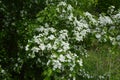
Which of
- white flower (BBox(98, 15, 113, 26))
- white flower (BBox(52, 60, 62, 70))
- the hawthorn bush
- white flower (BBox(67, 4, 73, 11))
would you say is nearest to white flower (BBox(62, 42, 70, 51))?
the hawthorn bush

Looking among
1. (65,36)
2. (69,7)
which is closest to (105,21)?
(69,7)

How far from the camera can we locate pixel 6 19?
5.80 meters

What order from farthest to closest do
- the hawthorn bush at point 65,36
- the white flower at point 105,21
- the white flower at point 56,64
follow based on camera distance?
1. the white flower at point 105,21
2. the hawthorn bush at point 65,36
3. the white flower at point 56,64

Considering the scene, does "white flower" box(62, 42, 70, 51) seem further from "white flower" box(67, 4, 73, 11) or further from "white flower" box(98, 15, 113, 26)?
"white flower" box(98, 15, 113, 26)

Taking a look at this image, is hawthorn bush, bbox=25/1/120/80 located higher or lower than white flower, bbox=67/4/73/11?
lower

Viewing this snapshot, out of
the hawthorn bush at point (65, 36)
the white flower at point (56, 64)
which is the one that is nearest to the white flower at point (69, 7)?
the hawthorn bush at point (65, 36)

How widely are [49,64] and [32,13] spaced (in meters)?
1.74

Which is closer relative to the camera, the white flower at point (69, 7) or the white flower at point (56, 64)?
the white flower at point (56, 64)

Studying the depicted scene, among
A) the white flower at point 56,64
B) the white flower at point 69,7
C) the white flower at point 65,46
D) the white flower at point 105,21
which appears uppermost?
the white flower at point 69,7

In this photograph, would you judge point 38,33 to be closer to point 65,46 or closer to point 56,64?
point 65,46

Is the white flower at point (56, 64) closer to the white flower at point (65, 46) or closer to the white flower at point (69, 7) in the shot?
the white flower at point (65, 46)


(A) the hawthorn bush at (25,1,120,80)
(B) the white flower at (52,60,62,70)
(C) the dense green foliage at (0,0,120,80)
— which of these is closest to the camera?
(B) the white flower at (52,60,62,70)

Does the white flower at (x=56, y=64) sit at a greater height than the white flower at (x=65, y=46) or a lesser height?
lesser

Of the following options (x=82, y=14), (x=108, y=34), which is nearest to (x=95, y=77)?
(x=108, y=34)
